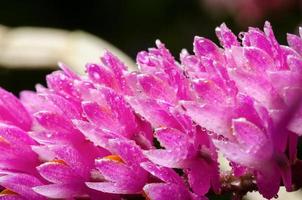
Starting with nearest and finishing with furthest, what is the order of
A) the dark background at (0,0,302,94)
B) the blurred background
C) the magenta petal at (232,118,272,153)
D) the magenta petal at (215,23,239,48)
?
1. the magenta petal at (232,118,272,153)
2. the magenta petal at (215,23,239,48)
3. the blurred background
4. the dark background at (0,0,302,94)

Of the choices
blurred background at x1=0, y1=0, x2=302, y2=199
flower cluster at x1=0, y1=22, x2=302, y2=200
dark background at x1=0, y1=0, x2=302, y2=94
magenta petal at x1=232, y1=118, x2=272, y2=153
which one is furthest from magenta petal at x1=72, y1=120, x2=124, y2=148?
dark background at x1=0, y1=0, x2=302, y2=94

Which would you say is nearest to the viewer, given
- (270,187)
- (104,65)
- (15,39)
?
(270,187)

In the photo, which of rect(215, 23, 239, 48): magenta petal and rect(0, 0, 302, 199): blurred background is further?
rect(0, 0, 302, 199): blurred background

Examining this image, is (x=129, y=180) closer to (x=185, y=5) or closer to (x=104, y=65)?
(x=104, y=65)

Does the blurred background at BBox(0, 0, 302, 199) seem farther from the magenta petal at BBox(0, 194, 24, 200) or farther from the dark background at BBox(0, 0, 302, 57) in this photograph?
the magenta petal at BBox(0, 194, 24, 200)

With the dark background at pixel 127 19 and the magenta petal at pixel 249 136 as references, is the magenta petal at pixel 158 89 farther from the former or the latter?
the dark background at pixel 127 19

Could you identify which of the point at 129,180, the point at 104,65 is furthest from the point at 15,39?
the point at 129,180

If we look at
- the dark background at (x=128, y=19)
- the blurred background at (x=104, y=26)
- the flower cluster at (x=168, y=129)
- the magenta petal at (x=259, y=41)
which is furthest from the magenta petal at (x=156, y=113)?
the dark background at (x=128, y=19)

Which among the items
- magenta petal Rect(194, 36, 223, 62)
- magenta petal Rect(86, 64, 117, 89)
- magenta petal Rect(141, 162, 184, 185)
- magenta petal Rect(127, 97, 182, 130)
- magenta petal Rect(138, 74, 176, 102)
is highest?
magenta petal Rect(86, 64, 117, 89)
